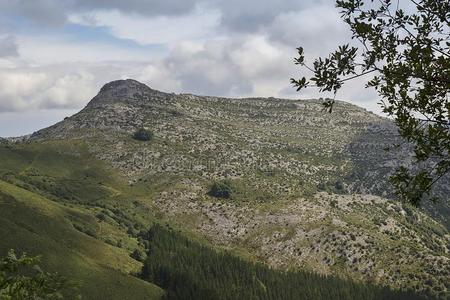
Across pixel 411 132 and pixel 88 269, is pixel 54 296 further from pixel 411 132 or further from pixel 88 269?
pixel 88 269

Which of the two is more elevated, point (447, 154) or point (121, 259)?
point (447, 154)

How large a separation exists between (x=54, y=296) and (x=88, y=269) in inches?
5682

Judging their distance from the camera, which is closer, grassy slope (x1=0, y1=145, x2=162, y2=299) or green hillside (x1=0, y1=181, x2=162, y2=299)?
green hillside (x1=0, y1=181, x2=162, y2=299)

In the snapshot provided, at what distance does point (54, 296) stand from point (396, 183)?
1674cm

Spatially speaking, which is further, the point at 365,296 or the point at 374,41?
the point at 365,296

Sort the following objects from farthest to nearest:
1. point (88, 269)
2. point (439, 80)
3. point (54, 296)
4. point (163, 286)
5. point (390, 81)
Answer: point (163, 286), point (88, 269), point (54, 296), point (390, 81), point (439, 80)

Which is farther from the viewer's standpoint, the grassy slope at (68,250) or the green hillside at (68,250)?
the grassy slope at (68,250)

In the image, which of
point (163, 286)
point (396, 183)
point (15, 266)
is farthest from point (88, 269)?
point (396, 183)

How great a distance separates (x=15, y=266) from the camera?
79.3 feet

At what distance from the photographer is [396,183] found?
16.0 meters

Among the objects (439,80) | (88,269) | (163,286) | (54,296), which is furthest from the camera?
(163,286)

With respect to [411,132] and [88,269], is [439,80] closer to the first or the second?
[411,132]

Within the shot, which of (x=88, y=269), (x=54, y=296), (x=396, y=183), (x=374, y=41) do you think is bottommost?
(x=88, y=269)

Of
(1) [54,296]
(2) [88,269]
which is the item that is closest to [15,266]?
(1) [54,296]
